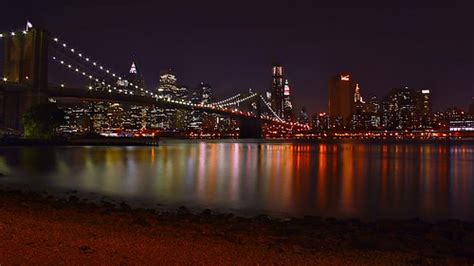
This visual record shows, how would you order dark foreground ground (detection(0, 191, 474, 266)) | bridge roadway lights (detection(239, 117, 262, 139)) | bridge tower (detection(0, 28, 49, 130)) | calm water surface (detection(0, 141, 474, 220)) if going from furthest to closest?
1. bridge roadway lights (detection(239, 117, 262, 139))
2. bridge tower (detection(0, 28, 49, 130))
3. calm water surface (detection(0, 141, 474, 220))
4. dark foreground ground (detection(0, 191, 474, 266))

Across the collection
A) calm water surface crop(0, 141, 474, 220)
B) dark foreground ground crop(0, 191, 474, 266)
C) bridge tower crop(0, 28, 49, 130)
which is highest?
bridge tower crop(0, 28, 49, 130)

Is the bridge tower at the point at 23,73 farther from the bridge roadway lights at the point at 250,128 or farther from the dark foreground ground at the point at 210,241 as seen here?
the bridge roadway lights at the point at 250,128

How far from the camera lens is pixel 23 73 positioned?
50.7 meters

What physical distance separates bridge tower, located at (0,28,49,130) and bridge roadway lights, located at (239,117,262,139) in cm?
4330

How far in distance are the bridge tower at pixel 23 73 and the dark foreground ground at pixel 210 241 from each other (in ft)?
136

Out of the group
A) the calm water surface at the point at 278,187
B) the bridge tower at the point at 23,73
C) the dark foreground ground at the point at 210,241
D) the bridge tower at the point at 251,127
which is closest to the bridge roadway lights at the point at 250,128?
the bridge tower at the point at 251,127

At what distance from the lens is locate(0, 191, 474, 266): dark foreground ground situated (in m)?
5.80

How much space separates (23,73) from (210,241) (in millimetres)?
48551

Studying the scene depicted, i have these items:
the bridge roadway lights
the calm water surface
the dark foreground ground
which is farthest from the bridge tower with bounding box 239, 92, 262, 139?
the dark foreground ground

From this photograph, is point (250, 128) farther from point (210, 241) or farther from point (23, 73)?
point (210, 241)

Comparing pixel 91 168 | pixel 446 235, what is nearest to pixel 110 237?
pixel 446 235

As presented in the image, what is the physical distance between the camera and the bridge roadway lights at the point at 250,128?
90.4 metres

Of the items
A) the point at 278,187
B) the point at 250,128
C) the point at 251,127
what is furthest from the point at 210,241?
the point at 250,128

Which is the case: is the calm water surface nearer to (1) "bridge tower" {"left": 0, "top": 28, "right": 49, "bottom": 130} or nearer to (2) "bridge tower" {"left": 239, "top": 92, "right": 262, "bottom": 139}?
(1) "bridge tower" {"left": 0, "top": 28, "right": 49, "bottom": 130}
